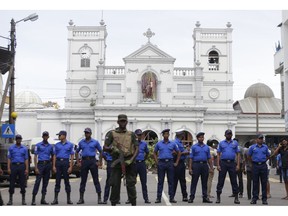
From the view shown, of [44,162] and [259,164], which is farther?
[259,164]

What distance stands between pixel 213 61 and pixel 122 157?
1936 inches

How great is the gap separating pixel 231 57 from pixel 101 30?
47.9 feet

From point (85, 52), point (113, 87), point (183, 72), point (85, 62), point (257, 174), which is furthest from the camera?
point (85, 52)

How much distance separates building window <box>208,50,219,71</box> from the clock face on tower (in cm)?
1323

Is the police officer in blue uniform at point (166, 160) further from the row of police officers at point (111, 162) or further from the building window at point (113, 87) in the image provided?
the building window at point (113, 87)

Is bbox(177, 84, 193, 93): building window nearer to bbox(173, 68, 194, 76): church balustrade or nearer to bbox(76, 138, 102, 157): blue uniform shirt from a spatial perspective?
bbox(173, 68, 194, 76): church balustrade

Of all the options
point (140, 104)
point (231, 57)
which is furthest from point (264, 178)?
point (231, 57)

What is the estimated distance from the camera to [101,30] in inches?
2256

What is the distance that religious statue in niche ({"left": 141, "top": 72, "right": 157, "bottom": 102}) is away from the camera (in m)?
54.3

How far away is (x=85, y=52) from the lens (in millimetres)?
57094

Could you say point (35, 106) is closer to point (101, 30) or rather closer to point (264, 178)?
point (101, 30)

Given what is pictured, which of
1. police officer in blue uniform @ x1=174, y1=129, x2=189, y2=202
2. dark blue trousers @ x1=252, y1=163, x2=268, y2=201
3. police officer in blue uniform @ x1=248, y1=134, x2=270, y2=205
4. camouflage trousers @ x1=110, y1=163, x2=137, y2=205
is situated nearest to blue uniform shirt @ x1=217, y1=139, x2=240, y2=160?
police officer in blue uniform @ x1=248, y1=134, x2=270, y2=205

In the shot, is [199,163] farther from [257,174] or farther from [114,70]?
[114,70]

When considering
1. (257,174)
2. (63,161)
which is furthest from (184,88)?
(63,161)
